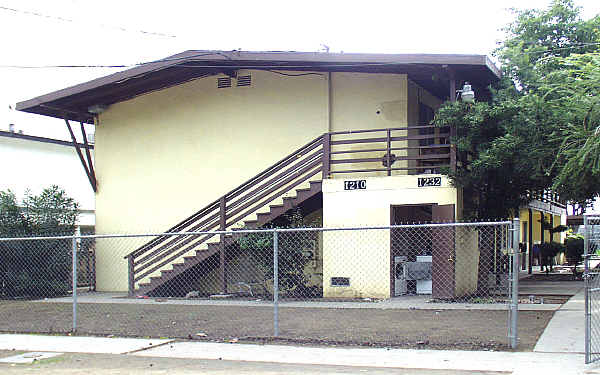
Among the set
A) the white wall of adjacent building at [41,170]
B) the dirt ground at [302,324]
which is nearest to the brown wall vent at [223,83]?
the dirt ground at [302,324]

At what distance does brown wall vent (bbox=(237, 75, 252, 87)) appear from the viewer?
1928cm

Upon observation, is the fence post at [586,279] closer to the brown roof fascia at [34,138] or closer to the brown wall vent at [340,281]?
the brown wall vent at [340,281]

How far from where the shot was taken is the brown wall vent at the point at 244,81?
1928 centimetres

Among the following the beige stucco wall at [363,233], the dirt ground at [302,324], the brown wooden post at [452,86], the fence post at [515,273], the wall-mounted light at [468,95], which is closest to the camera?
the fence post at [515,273]

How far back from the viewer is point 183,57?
18.1 metres

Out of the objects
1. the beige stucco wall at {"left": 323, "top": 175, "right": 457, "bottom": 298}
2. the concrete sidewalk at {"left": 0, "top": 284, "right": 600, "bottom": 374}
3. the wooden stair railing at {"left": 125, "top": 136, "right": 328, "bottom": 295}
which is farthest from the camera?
the wooden stair railing at {"left": 125, "top": 136, "right": 328, "bottom": 295}

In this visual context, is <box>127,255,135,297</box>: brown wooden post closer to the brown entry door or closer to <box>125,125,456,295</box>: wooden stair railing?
<box>125,125,456,295</box>: wooden stair railing

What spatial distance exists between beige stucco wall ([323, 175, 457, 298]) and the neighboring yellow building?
0.03 metres

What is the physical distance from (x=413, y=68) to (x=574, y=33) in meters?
4.73

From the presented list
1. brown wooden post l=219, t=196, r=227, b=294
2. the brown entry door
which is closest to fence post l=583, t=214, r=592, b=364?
the brown entry door

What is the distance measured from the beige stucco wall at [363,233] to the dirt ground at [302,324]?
2.27m

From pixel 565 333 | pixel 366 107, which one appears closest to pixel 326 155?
pixel 366 107

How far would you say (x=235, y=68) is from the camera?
18.9 m

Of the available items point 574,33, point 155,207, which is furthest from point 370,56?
point 155,207
